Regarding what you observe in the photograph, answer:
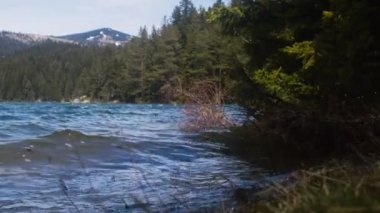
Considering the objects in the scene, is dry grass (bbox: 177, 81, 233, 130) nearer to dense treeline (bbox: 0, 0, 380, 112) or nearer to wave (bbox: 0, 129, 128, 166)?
dense treeline (bbox: 0, 0, 380, 112)

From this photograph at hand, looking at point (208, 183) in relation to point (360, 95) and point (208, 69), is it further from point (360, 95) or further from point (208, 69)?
point (208, 69)

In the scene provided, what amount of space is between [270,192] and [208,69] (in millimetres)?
58112

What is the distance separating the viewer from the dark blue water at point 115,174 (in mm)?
7148

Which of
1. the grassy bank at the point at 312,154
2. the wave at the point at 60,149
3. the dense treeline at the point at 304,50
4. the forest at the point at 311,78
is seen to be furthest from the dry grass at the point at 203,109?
the wave at the point at 60,149

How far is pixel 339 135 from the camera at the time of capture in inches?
404

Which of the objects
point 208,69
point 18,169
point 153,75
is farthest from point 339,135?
point 153,75

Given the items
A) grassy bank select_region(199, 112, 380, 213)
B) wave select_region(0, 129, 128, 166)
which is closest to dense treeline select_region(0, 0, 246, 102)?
wave select_region(0, 129, 128, 166)

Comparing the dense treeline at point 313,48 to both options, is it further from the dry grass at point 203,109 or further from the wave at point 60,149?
the dry grass at point 203,109

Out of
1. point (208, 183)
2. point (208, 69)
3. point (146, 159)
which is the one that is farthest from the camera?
point (208, 69)

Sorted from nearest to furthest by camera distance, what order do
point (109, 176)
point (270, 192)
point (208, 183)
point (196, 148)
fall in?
point (270, 192)
point (208, 183)
point (109, 176)
point (196, 148)

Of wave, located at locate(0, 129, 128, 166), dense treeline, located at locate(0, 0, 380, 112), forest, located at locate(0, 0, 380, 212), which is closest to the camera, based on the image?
forest, located at locate(0, 0, 380, 212)

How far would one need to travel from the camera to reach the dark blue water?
7.15 metres

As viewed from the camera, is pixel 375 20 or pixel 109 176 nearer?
pixel 375 20

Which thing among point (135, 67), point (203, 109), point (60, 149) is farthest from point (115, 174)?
point (135, 67)
